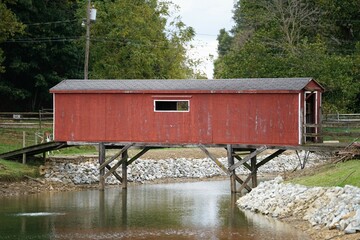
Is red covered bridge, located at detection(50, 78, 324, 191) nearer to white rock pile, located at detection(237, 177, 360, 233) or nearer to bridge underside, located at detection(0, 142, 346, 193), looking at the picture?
bridge underside, located at detection(0, 142, 346, 193)

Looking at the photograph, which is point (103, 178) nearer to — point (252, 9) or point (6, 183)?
point (6, 183)

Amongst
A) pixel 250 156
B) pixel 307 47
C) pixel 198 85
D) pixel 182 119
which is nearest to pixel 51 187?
pixel 182 119

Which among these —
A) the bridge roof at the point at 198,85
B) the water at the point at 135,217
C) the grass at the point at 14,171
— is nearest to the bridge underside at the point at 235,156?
the water at the point at 135,217

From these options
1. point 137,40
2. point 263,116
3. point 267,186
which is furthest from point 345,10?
point 267,186

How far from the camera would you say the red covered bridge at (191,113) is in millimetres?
32375

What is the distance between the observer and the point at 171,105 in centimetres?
3528

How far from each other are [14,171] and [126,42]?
22.9 meters

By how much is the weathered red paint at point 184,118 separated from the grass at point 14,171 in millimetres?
2141

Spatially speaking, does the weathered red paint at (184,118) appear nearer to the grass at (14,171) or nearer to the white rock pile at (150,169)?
the grass at (14,171)

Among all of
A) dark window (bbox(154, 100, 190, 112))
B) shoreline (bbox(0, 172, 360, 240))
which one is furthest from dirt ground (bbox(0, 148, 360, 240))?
dark window (bbox(154, 100, 190, 112))

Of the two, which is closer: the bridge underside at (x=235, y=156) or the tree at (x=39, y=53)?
the bridge underside at (x=235, y=156)

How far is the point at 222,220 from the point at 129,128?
10.0 m

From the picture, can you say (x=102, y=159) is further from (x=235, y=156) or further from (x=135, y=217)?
(x=135, y=217)

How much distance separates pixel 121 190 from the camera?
1420 inches
